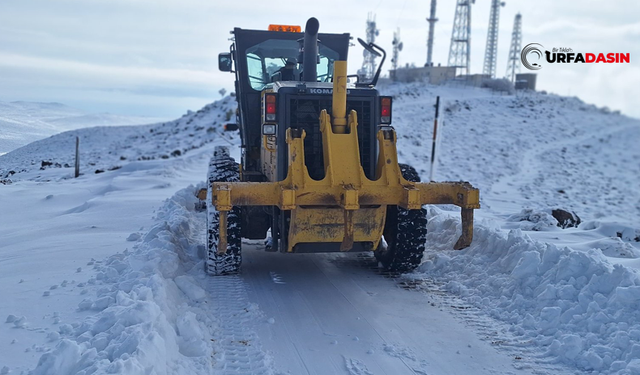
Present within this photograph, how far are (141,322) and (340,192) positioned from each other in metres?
2.30

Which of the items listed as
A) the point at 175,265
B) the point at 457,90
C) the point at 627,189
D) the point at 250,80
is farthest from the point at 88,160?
the point at 457,90

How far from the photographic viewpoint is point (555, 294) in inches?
204

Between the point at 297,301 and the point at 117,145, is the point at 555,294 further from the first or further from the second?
the point at 117,145

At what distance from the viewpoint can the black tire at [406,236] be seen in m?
6.37

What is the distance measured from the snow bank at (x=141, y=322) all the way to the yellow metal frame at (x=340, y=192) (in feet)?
2.49

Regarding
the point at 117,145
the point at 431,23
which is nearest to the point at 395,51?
the point at 431,23

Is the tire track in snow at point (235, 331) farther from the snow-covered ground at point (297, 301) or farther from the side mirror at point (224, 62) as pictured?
the side mirror at point (224, 62)

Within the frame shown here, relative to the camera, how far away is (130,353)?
3.59 m

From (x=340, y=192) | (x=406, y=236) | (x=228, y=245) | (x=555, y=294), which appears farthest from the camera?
(x=406, y=236)

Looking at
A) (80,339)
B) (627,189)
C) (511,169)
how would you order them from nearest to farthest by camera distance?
(80,339) → (627,189) → (511,169)

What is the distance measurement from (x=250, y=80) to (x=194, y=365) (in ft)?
14.9

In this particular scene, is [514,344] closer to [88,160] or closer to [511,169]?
[511,169]

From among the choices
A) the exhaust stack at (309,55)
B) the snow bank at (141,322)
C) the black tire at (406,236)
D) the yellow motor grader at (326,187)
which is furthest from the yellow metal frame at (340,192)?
the exhaust stack at (309,55)

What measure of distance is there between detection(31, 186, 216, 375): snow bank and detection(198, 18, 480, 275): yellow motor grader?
0.60 metres
